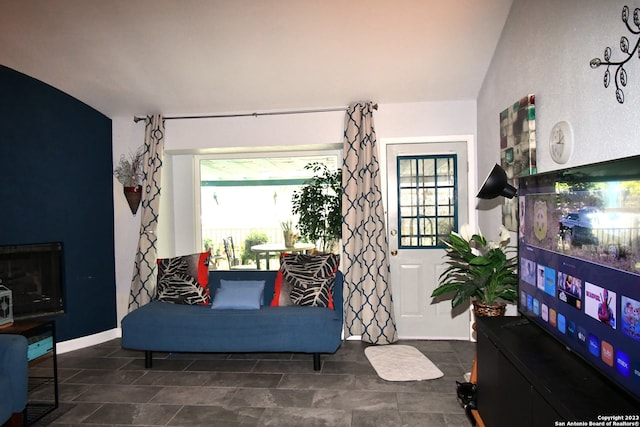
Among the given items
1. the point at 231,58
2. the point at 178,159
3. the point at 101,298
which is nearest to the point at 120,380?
the point at 101,298

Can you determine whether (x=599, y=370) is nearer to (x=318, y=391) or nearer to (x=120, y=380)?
(x=318, y=391)

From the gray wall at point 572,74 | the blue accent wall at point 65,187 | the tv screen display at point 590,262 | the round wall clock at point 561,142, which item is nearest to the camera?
the tv screen display at point 590,262

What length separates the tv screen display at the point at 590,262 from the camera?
130 cm

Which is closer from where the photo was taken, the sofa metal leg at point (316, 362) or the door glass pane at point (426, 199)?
the sofa metal leg at point (316, 362)

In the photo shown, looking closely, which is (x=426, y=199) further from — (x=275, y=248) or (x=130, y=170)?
(x=130, y=170)

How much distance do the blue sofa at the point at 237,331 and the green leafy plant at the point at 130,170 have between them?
1493 millimetres

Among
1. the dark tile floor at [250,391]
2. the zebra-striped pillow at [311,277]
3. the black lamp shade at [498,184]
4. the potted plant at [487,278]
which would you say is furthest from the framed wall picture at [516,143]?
the zebra-striped pillow at [311,277]

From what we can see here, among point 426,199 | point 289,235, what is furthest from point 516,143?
point 289,235

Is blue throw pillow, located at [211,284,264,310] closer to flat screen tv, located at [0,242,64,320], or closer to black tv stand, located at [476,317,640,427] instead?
flat screen tv, located at [0,242,64,320]

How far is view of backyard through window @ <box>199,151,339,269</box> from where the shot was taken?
488 cm

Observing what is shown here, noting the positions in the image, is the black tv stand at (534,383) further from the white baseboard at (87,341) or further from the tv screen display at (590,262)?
the white baseboard at (87,341)

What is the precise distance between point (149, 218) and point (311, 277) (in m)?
1.80

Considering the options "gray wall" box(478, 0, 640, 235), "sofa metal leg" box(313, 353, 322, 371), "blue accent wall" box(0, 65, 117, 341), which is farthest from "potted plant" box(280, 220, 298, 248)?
"gray wall" box(478, 0, 640, 235)

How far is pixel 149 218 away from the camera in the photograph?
167 inches
